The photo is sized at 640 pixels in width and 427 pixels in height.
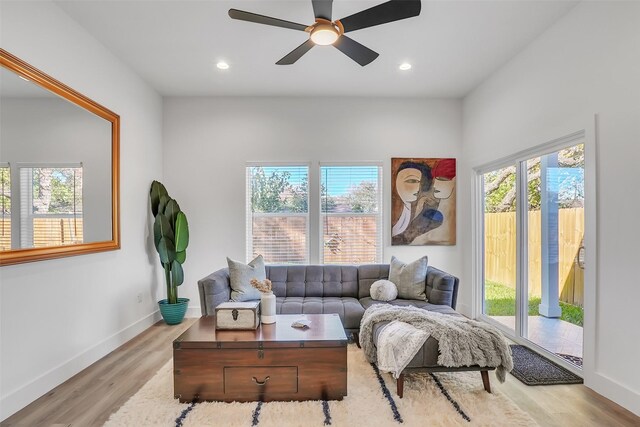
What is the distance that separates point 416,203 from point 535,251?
1594 millimetres

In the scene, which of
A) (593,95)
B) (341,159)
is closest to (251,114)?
(341,159)

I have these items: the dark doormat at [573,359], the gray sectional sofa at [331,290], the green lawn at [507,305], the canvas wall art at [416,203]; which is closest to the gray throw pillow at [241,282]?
the gray sectional sofa at [331,290]

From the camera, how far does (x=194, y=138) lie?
4625mm

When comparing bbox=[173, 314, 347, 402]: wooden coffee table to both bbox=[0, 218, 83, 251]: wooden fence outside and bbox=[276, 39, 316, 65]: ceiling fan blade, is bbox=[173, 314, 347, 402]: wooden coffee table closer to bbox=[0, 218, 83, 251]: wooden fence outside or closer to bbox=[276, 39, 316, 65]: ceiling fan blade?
bbox=[0, 218, 83, 251]: wooden fence outside

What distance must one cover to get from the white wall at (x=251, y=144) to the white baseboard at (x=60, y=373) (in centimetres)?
114

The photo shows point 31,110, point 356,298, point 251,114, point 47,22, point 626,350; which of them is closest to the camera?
point 626,350

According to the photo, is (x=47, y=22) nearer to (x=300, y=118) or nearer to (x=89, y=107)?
(x=89, y=107)

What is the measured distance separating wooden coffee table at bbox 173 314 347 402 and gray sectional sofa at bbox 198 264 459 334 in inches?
38.5

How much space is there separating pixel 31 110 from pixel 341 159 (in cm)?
324

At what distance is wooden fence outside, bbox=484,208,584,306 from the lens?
2.84 metres

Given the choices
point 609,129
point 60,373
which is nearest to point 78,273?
point 60,373

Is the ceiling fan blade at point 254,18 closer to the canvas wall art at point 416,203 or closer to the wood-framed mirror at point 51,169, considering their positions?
the wood-framed mirror at point 51,169

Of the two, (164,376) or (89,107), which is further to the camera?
(89,107)

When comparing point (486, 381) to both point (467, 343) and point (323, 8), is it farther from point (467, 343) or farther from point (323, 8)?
point (323, 8)
